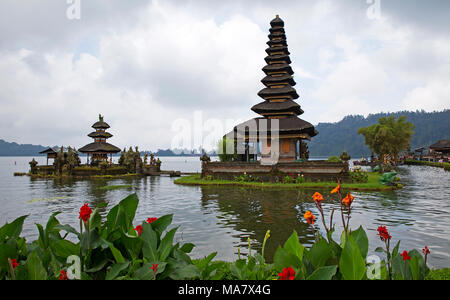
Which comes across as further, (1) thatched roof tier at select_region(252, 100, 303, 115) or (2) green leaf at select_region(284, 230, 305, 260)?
(1) thatched roof tier at select_region(252, 100, 303, 115)

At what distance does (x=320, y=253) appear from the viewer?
2273 millimetres

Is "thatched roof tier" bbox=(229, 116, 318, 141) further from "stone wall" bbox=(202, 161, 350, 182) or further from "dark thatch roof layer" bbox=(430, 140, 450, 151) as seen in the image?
"dark thatch roof layer" bbox=(430, 140, 450, 151)

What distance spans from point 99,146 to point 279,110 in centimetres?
2803

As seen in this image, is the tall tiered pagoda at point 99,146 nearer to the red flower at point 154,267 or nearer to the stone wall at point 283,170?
the stone wall at point 283,170

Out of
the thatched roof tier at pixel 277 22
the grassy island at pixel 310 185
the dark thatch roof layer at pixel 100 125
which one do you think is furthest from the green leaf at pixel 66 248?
the dark thatch roof layer at pixel 100 125

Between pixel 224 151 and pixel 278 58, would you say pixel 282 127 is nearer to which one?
pixel 278 58

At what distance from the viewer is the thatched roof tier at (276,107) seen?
87.8 ft

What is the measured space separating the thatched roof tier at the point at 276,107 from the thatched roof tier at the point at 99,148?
24197mm

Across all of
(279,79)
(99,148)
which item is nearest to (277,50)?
(279,79)

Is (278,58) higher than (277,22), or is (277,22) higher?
(277,22)

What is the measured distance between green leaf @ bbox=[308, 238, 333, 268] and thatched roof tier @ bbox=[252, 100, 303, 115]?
1001 inches

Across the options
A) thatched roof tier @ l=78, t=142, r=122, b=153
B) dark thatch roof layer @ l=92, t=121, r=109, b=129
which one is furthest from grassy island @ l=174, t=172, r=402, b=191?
dark thatch roof layer @ l=92, t=121, r=109, b=129

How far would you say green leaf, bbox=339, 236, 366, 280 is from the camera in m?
2.06
